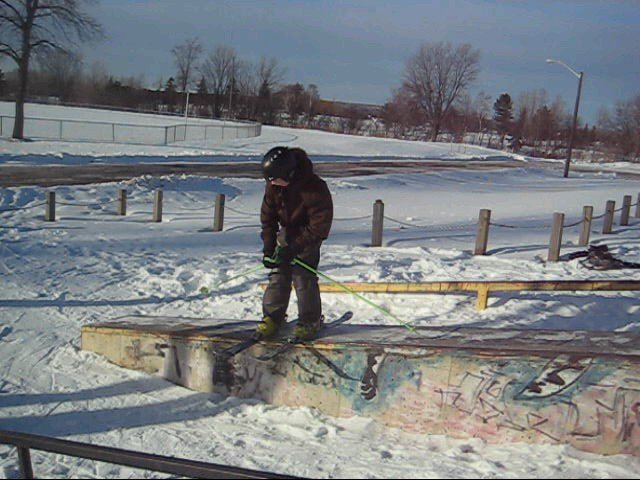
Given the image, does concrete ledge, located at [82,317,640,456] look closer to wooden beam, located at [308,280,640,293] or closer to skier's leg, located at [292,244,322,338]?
skier's leg, located at [292,244,322,338]

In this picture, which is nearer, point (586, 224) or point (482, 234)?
point (482, 234)

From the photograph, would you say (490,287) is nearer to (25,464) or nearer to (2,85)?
(25,464)

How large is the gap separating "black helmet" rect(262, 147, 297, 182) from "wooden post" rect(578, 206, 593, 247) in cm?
1021

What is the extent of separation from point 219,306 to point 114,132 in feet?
131

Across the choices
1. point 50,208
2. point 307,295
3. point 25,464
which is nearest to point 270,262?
point 307,295

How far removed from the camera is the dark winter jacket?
543 centimetres

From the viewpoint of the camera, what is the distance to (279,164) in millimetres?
5199

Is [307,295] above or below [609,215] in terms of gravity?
below

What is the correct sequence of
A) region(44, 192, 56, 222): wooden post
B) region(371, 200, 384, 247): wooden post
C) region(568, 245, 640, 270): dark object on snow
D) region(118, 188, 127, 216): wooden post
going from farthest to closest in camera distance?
region(118, 188, 127, 216): wooden post, region(44, 192, 56, 222): wooden post, region(371, 200, 384, 247): wooden post, region(568, 245, 640, 270): dark object on snow

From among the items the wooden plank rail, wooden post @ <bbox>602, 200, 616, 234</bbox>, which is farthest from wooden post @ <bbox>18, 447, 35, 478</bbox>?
wooden post @ <bbox>602, 200, 616, 234</bbox>

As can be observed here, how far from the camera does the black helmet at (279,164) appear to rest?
5203mm

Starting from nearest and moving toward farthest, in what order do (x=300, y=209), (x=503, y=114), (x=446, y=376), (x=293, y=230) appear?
(x=446, y=376), (x=300, y=209), (x=293, y=230), (x=503, y=114)

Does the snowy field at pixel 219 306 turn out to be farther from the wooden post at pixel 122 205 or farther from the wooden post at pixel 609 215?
the wooden post at pixel 609 215

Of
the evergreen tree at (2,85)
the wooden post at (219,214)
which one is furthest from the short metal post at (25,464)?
the evergreen tree at (2,85)
